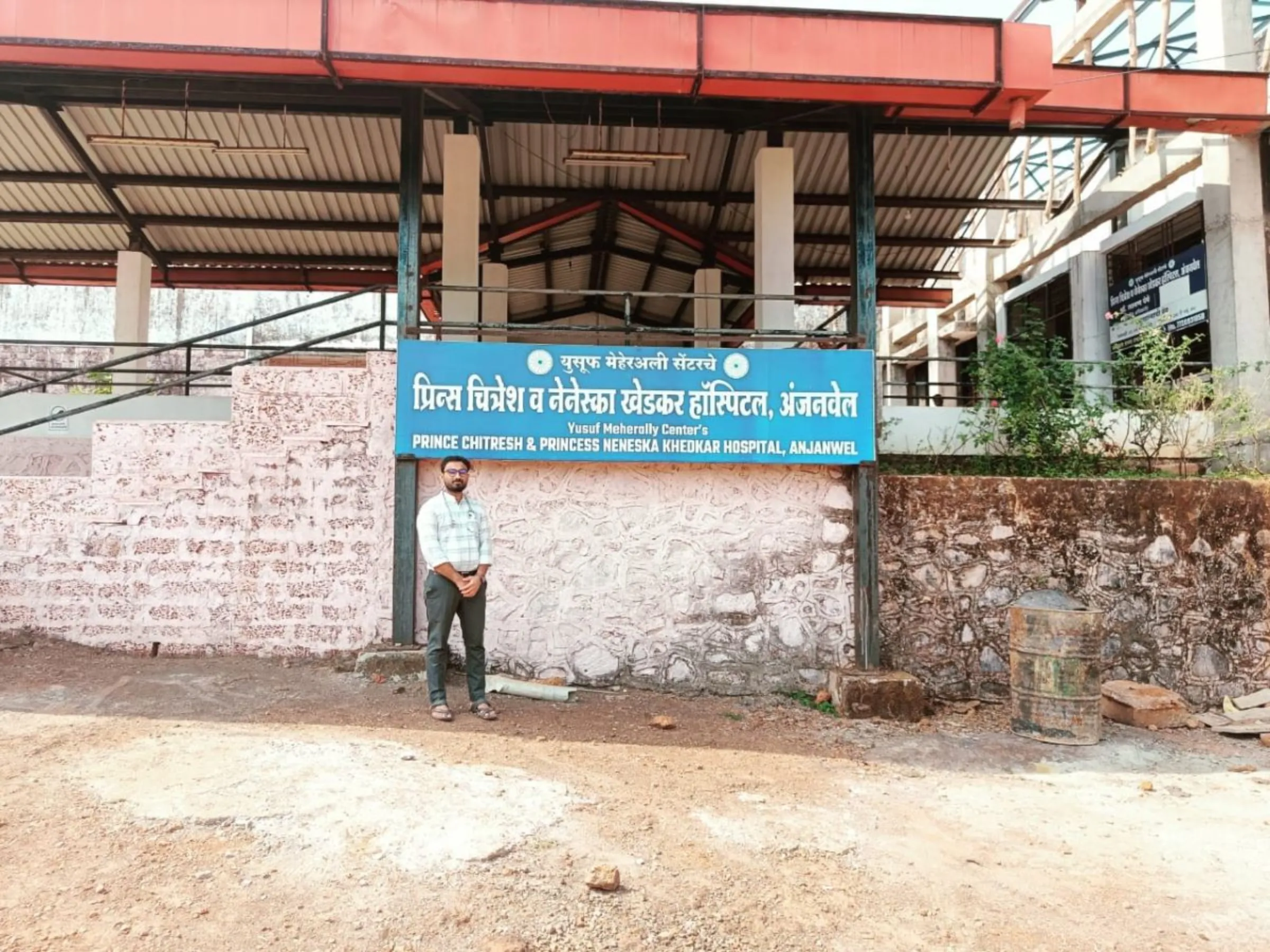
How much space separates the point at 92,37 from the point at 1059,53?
14060 mm

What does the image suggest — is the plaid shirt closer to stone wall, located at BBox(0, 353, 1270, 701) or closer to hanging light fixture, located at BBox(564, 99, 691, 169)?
stone wall, located at BBox(0, 353, 1270, 701)

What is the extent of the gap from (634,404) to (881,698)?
2.90 m

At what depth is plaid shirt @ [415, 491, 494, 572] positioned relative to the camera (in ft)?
16.9

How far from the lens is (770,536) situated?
6523 millimetres

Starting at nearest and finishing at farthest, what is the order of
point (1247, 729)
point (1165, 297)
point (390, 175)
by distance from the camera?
1. point (1247, 729)
2. point (390, 175)
3. point (1165, 297)

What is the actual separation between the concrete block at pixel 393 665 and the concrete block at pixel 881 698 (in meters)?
3.13

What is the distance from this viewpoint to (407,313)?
6.37 metres

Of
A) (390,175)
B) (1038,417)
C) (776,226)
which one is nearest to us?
(1038,417)

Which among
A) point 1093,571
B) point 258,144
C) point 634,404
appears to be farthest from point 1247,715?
point 258,144

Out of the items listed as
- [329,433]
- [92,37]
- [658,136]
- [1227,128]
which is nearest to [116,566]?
[329,433]

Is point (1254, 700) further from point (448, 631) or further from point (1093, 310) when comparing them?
point (1093, 310)

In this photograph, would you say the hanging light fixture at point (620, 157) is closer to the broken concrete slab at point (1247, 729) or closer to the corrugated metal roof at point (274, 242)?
the corrugated metal roof at point (274, 242)

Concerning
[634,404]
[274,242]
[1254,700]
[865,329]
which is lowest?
[1254,700]

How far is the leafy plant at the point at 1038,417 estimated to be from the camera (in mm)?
7516
